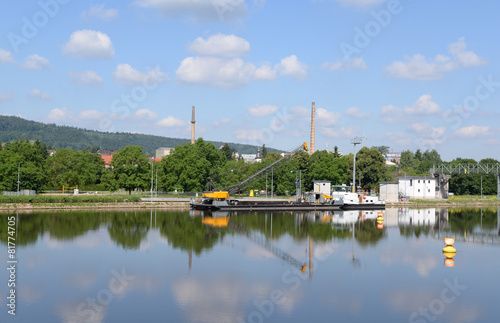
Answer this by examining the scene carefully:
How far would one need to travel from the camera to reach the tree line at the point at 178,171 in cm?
8038

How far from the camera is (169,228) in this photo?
46031mm

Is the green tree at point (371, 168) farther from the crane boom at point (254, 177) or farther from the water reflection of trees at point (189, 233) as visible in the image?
the water reflection of trees at point (189, 233)

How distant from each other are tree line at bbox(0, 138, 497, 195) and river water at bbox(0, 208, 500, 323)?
35315mm

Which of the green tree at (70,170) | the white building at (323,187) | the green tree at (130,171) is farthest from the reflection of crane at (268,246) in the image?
the green tree at (70,170)

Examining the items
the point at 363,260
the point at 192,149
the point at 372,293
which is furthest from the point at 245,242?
the point at 192,149

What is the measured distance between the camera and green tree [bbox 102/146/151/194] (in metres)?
83.6

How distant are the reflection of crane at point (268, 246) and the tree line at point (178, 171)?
112 feet

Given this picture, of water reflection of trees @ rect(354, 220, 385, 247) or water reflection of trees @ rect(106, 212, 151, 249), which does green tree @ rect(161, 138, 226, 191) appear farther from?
water reflection of trees @ rect(354, 220, 385, 247)

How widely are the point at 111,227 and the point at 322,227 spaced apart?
2150cm

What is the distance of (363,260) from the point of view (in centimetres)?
3158

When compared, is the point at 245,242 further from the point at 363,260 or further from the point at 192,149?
the point at 192,149

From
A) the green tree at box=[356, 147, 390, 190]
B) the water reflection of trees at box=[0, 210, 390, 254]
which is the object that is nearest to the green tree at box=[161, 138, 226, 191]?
the water reflection of trees at box=[0, 210, 390, 254]

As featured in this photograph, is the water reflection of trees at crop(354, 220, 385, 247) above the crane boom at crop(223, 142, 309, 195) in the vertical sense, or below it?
below

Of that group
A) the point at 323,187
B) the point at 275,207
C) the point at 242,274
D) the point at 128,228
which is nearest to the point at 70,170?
the point at 275,207
